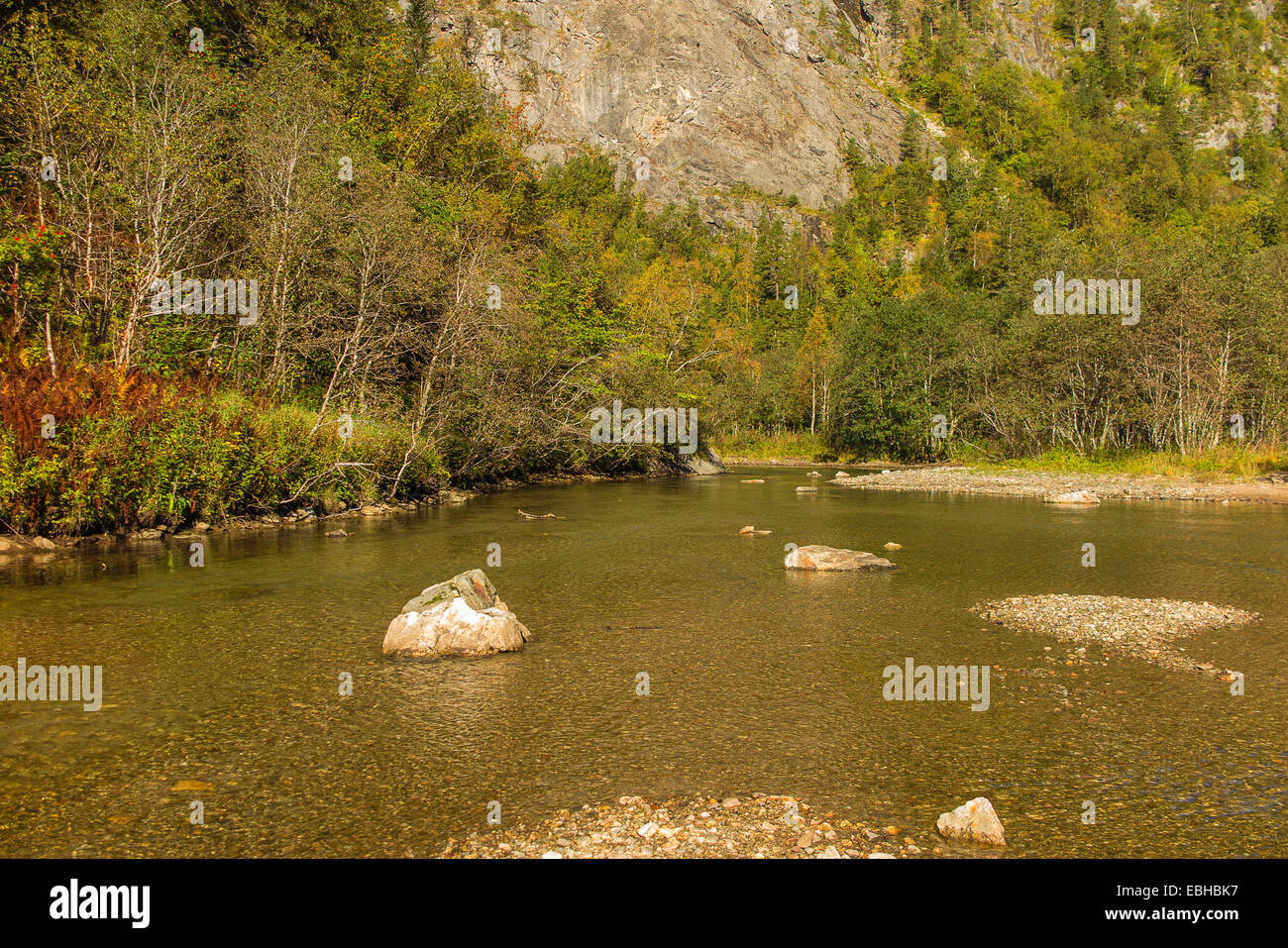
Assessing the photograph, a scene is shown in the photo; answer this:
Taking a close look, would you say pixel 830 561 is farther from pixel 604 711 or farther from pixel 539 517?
pixel 539 517

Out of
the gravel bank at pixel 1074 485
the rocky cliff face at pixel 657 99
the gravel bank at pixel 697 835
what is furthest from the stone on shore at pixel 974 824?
the rocky cliff face at pixel 657 99

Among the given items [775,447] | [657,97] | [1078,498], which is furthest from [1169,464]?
[657,97]

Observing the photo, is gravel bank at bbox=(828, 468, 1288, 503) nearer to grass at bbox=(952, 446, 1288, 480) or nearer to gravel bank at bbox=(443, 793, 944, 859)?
grass at bbox=(952, 446, 1288, 480)

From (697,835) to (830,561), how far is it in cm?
1495

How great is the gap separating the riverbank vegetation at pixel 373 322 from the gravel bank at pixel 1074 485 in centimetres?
402

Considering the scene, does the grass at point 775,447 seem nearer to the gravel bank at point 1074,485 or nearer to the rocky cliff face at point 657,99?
the gravel bank at point 1074,485

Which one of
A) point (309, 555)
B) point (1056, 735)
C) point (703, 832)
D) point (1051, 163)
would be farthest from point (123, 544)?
point (1051, 163)

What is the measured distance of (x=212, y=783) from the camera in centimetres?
788

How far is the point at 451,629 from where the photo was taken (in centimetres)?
1293

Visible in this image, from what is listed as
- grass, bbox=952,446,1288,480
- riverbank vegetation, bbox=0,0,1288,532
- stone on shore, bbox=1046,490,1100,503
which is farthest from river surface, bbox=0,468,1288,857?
grass, bbox=952,446,1288,480

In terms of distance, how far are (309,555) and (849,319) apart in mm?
91615

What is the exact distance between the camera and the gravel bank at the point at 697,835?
6.42 m

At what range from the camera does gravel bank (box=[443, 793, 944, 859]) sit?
6418 millimetres
